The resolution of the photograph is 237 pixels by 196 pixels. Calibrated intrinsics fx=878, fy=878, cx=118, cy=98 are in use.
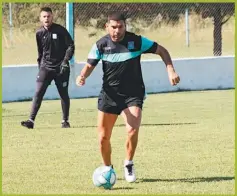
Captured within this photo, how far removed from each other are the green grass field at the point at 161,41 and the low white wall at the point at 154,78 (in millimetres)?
1048

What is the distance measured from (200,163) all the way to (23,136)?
3562mm

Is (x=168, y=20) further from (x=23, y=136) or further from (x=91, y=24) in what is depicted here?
(x=23, y=136)

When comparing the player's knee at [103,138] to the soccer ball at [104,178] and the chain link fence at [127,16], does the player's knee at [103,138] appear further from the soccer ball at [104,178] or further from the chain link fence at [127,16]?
the chain link fence at [127,16]

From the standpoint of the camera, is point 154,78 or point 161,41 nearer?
point 154,78

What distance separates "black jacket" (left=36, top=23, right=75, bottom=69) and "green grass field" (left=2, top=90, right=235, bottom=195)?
1045 millimetres

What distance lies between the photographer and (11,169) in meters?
9.60

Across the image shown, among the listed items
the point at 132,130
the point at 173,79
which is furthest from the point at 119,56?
the point at 132,130

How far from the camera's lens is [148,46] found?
877 centimetres

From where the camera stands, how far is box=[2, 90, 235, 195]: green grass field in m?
8.48

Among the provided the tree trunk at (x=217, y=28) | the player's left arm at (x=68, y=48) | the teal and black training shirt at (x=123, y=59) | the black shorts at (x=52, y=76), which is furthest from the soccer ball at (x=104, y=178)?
the tree trunk at (x=217, y=28)

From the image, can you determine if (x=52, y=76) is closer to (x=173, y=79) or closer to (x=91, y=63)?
(x=91, y=63)

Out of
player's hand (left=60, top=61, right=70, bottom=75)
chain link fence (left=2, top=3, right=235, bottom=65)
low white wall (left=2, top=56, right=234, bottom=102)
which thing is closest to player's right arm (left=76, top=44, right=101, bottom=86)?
player's hand (left=60, top=61, right=70, bottom=75)

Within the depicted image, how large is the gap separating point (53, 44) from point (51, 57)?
214 millimetres

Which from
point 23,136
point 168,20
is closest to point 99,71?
point 168,20
